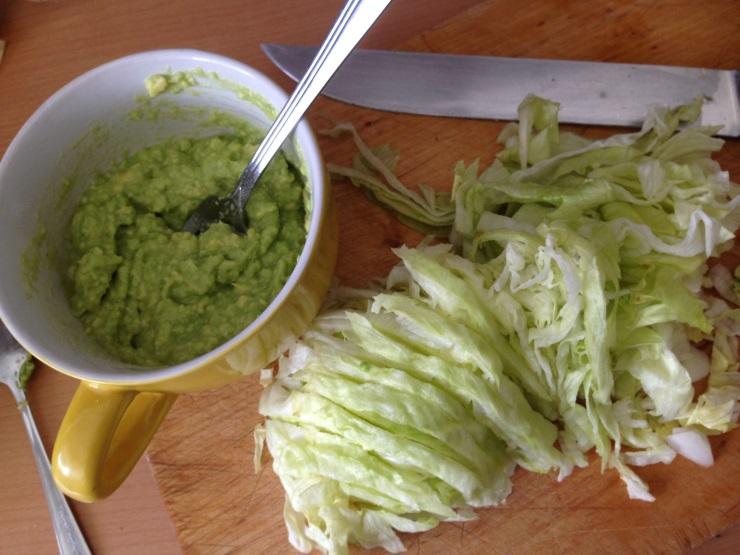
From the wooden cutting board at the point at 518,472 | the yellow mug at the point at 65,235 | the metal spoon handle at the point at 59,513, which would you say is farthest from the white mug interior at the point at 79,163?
the metal spoon handle at the point at 59,513

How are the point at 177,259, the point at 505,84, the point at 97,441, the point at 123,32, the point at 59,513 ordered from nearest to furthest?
1. the point at 97,441
2. the point at 177,259
3. the point at 59,513
4. the point at 505,84
5. the point at 123,32

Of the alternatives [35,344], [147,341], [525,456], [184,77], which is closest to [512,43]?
[184,77]

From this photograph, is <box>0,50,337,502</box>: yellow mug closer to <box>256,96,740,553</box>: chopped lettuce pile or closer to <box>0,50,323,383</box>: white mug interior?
<box>0,50,323,383</box>: white mug interior

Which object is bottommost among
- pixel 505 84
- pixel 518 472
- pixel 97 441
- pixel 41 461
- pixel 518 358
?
pixel 518 472

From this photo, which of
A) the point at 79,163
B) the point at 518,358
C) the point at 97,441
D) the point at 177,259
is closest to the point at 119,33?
the point at 79,163

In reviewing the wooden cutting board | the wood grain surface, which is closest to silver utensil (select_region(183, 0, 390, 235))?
the wooden cutting board

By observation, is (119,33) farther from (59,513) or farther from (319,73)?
(59,513)

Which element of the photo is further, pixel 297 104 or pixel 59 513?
pixel 59 513
